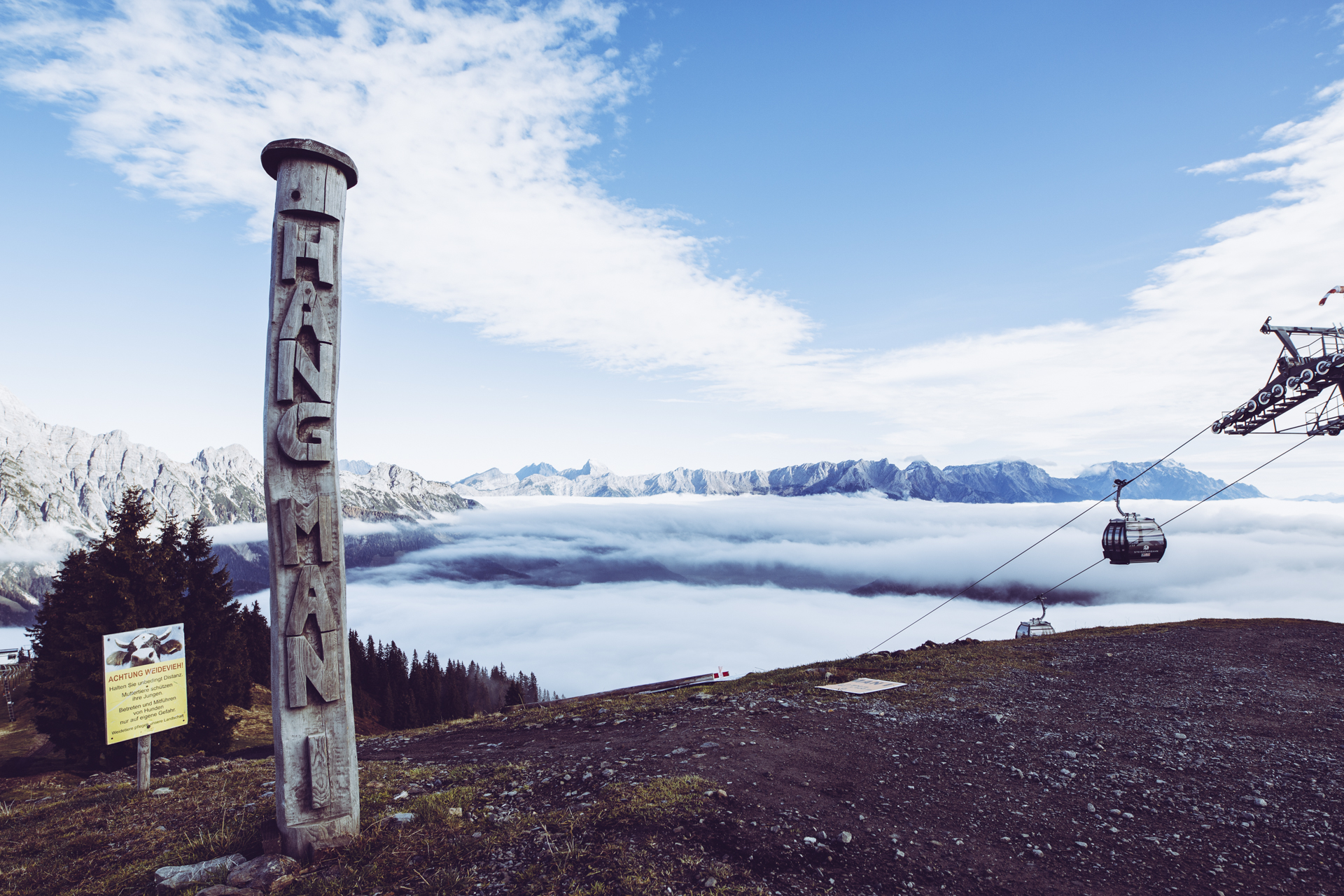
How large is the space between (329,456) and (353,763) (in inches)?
188

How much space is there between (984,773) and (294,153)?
16.1 metres

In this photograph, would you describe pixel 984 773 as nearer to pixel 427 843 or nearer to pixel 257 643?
pixel 427 843

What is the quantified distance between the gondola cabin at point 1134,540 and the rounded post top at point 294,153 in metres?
31.3

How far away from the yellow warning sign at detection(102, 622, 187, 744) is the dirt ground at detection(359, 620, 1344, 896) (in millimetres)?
4920

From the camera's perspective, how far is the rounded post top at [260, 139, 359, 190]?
8859 millimetres

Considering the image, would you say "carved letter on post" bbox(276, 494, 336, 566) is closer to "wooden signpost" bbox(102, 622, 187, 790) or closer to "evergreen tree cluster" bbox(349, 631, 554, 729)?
"wooden signpost" bbox(102, 622, 187, 790)

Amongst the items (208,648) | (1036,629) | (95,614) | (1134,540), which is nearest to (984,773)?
(1134,540)

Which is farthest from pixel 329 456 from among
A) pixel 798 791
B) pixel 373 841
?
pixel 798 791

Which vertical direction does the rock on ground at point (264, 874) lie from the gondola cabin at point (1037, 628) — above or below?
above

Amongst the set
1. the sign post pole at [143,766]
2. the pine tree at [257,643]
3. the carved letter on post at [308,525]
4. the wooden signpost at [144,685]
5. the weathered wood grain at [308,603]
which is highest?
the carved letter on post at [308,525]

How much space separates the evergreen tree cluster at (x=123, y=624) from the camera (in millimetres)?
26188

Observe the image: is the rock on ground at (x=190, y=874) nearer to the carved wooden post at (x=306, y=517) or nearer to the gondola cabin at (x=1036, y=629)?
the carved wooden post at (x=306, y=517)

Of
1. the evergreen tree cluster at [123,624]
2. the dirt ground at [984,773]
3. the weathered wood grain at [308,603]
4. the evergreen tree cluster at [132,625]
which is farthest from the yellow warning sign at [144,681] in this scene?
the evergreen tree cluster at [123,624]

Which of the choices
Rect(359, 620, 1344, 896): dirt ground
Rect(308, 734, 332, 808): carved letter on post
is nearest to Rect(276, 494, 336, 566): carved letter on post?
Rect(308, 734, 332, 808): carved letter on post
